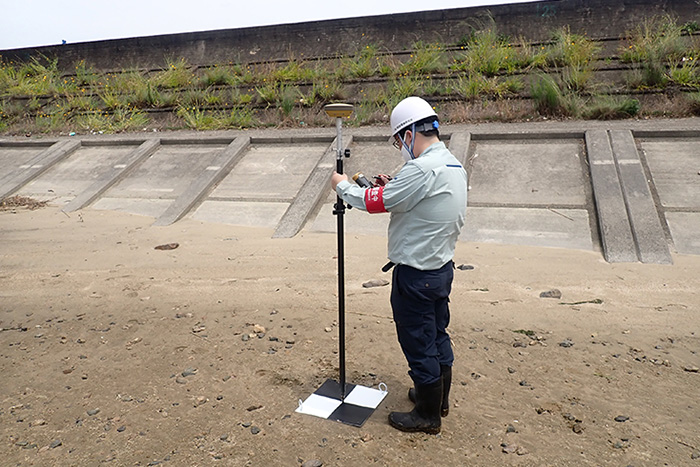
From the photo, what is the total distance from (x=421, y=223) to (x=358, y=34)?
38.3 ft

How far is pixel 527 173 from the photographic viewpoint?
7.77 meters

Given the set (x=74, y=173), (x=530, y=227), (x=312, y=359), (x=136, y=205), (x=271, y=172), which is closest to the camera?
(x=312, y=359)

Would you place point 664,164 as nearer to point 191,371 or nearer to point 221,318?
point 221,318

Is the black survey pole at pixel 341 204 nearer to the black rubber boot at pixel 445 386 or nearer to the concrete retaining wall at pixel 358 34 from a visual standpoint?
the black rubber boot at pixel 445 386

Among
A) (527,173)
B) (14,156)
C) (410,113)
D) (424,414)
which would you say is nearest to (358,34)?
(527,173)

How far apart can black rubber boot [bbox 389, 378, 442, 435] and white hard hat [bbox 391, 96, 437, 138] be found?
1.34m

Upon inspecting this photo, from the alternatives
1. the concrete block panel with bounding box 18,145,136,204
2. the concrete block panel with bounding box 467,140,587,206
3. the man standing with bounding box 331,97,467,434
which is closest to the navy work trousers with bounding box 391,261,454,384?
the man standing with bounding box 331,97,467,434

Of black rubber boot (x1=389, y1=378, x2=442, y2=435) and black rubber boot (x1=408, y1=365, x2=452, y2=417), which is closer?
black rubber boot (x1=389, y1=378, x2=442, y2=435)

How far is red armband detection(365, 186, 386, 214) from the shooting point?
2.87m

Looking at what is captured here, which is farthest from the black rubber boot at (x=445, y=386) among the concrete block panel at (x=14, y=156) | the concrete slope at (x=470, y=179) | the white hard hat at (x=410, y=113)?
the concrete block panel at (x=14, y=156)

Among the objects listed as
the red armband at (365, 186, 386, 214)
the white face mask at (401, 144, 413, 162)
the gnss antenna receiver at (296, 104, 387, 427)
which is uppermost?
the white face mask at (401, 144, 413, 162)

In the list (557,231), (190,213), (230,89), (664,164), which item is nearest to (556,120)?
(664,164)

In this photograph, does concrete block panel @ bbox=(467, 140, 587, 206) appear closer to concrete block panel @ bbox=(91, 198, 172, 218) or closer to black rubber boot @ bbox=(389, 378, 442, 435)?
concrete block panel @ bbox=(91, 198, 172, 218)

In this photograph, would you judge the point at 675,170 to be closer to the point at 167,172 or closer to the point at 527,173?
the point at 527,173
